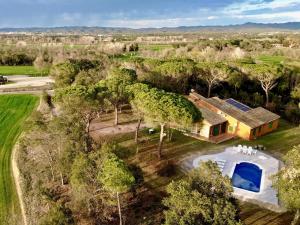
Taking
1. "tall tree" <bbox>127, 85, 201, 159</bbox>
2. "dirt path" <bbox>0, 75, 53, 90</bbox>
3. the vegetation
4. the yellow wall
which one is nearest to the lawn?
the vegetation

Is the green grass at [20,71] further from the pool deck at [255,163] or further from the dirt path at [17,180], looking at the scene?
the pool deck at [255,163]

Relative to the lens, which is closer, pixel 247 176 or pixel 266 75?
pixel 247 176

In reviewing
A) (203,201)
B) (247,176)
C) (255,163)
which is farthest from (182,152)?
Answer: (203,201)

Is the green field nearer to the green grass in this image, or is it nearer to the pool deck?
the pool deck

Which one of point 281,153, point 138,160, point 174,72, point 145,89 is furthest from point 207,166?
point 174,72

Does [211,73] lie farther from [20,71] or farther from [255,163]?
[20,71]
